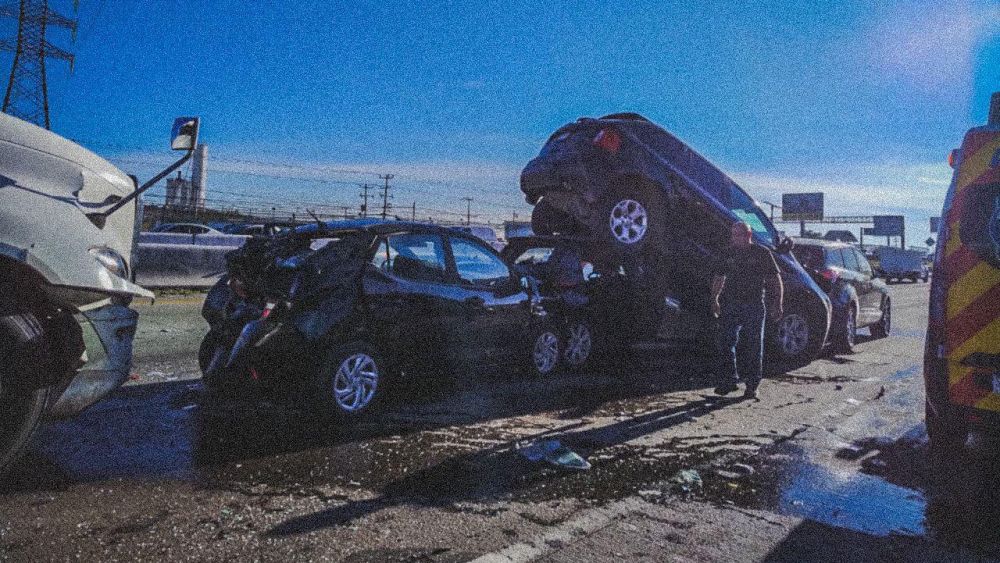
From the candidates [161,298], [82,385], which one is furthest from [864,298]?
[161,298]

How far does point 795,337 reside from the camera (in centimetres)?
819

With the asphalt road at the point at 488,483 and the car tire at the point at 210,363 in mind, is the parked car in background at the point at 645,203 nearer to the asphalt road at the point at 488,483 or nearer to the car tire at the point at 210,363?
the asphalt road at the point at 488,483

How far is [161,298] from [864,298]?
472 inches

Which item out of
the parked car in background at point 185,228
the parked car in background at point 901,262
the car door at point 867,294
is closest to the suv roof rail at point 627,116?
the car door at point 867,294

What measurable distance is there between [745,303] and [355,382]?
3.90 m

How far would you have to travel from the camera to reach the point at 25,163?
9.49 feet

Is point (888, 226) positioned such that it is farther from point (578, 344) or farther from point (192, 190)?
point (578, 344)

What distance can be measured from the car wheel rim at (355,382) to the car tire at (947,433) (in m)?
3.72

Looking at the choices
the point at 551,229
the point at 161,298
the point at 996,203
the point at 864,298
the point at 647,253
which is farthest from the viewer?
the point at 161,298

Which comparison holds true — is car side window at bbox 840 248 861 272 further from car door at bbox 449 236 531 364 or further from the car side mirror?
the car side mirror

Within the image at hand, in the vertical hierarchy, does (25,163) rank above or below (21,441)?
above

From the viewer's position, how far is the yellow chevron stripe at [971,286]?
3553mm

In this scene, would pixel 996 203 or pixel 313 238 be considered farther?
pixel 313 238

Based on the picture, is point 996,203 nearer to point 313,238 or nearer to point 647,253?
point 647,253
